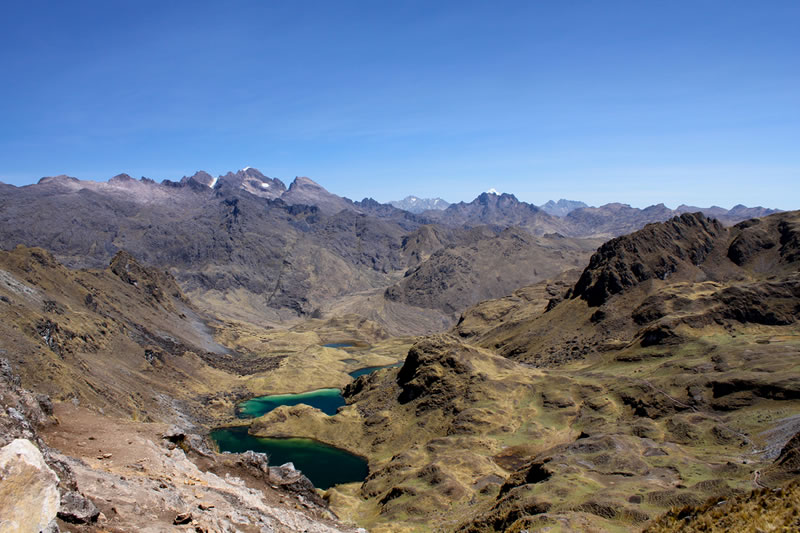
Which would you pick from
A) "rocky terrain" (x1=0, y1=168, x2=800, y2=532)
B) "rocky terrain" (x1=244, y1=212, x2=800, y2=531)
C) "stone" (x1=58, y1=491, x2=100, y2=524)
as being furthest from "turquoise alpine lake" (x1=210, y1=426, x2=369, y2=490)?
"stone" (x1=58, y1=491, x2=100, y2=524)

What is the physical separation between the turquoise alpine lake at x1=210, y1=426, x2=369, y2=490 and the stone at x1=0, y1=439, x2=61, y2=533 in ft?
353

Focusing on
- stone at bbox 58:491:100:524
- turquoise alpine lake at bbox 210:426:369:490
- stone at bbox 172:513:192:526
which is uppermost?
stone at bbox 58:491:100:524

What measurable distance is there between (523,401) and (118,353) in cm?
14038

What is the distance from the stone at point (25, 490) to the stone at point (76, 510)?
5903 mm

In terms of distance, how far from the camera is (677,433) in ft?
338

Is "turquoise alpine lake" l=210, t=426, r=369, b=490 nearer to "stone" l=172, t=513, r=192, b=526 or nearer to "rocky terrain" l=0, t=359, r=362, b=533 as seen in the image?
"rocky terrain" l=0, t=359, r=362, b=533

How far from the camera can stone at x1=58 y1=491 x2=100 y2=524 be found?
22234 mm

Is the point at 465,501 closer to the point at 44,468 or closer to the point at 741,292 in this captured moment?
the point at 44,468

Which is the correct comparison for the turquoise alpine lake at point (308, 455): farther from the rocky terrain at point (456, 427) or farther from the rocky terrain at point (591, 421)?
the rocky terrain at point (591, 421)

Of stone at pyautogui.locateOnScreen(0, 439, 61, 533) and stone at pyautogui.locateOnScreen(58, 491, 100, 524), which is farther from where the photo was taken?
stone at pyautogui.locateOnScreen(58, 491, 100, 524)

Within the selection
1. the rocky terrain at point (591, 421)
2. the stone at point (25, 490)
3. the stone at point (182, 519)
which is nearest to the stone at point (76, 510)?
the stone at point (182, 519)

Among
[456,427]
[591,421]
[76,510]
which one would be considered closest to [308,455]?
[456,427]

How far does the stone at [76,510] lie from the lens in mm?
22234

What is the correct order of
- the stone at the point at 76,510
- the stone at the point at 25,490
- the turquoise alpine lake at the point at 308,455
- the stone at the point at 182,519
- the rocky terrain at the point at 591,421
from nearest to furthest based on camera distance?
the stone at the point at 25,490
the stone at the point at 76,510
the stone at the point at 182,519
the rocky terrain at the point at 591,421
the turquoise alpine lake at the point at 308,455
